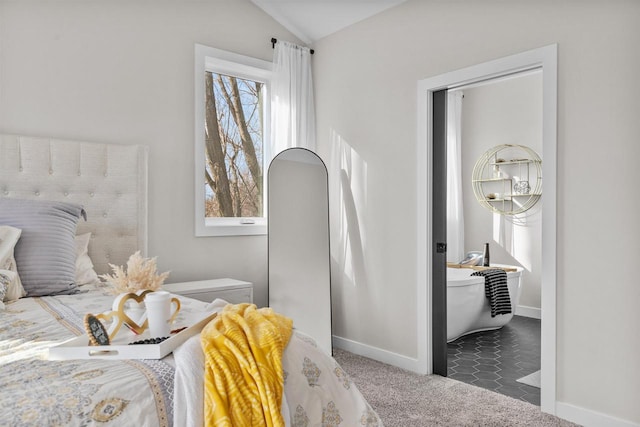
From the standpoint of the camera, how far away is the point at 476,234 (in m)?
5.62

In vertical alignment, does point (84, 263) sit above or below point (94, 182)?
below

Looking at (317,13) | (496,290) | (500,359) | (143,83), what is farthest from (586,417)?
(143,83)

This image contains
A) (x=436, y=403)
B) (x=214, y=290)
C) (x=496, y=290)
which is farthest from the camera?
(x=496, y=290)

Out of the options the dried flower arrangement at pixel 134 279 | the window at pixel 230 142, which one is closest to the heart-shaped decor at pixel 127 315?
the dried flower arrangement at pixel 134 279

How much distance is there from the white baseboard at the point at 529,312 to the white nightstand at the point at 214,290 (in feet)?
10.8

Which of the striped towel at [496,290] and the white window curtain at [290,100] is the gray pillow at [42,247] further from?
the striped towel at [496,290]

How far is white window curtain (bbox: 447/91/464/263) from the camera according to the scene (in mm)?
5473

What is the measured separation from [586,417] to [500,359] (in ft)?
3.98

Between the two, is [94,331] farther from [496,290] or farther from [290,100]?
[496,290]

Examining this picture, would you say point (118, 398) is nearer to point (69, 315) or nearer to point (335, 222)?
point (69, 315)

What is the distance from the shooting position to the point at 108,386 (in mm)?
1175

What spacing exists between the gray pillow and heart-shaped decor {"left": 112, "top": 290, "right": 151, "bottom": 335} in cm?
103

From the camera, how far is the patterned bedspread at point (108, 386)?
43.0 inches

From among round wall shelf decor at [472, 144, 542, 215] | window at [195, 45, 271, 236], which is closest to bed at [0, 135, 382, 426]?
window at [195, 45, 271, 236]
